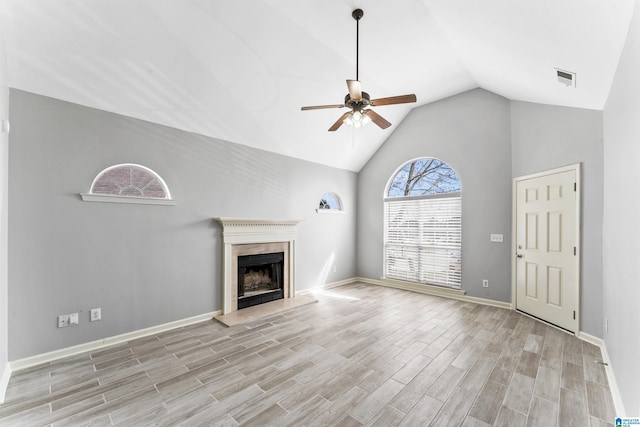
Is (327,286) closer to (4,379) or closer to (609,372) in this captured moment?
(609,372)

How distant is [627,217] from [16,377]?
5.07 meters

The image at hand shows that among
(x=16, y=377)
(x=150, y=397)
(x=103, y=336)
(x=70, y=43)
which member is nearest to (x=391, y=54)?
(x=70, y=43)

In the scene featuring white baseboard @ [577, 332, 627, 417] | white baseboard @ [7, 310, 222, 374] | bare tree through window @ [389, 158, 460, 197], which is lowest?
white baseboard @ [7, 310, 222, 374]

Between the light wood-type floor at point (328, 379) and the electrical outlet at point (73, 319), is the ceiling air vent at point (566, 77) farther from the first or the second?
the electrical outlet at point (73, 319)

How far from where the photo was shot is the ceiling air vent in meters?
2.61

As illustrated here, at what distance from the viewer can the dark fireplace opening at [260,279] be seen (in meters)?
4.29

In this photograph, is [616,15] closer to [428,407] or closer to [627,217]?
[627,217]

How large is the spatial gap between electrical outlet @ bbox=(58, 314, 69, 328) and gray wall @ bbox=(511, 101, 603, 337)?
5.74 m

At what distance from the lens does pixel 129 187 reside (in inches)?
127

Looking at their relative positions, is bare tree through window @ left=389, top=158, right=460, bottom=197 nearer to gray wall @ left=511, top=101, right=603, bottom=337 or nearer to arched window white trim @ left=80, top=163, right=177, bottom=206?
gray wall @ left=511, top=101, right=603, bottom=337

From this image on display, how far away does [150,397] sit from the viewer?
213 cm

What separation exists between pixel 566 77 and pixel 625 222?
5.33 ft

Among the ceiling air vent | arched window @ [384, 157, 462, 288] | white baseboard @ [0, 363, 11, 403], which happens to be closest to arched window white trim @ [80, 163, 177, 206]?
white baseboard @ [0, 363, 11, 403]

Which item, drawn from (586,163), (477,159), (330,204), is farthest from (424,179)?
(586,163)
